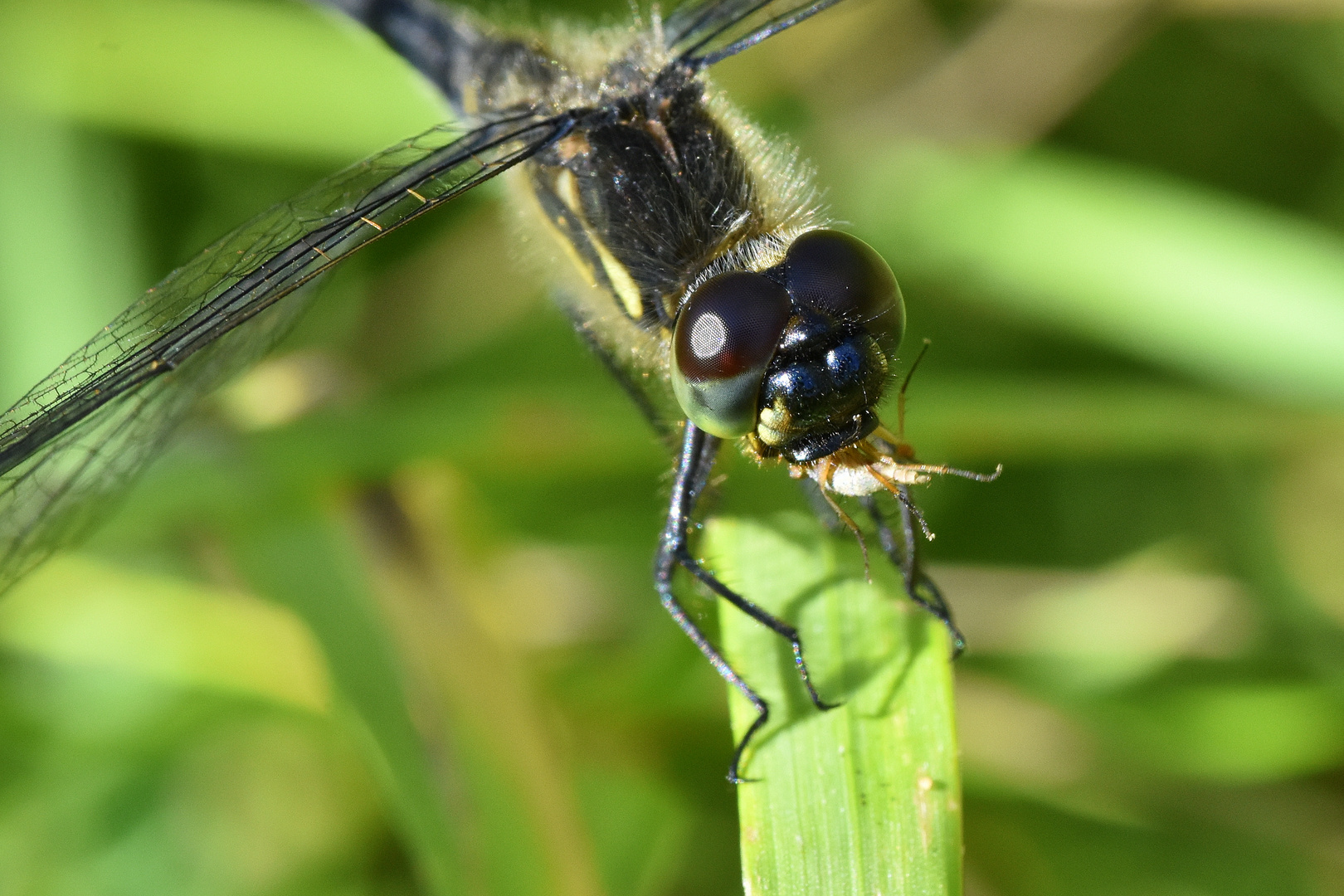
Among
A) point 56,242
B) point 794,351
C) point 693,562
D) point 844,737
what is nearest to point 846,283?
point 794,351

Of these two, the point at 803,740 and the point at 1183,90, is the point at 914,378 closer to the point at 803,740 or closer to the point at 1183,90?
the point at 803,740

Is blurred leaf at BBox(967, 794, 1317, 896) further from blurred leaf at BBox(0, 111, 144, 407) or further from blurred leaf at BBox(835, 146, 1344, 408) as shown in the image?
blurred leaf at BBox(0, 111, 144, 407)

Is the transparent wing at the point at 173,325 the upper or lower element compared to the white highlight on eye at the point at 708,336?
upper

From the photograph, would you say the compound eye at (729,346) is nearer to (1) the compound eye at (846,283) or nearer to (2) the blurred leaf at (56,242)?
(1) the compound eye at (846,283)

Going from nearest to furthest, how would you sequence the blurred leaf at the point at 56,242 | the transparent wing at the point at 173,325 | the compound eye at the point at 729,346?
1. the compound eye at the point at 729,346
2. the transparent wing at the point at 173,325
3. the blurred leaf at the point at 56,242

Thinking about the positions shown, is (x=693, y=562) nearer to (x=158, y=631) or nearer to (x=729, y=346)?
(x=729, y=346)

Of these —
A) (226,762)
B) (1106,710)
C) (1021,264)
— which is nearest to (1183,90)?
(1021,264)

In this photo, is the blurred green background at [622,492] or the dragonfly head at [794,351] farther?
the blurred green background at [622,492]

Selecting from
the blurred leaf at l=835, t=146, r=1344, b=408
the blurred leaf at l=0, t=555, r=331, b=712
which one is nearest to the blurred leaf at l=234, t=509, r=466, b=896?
the blurred leaf at l=0, t=555, r=331, b=712

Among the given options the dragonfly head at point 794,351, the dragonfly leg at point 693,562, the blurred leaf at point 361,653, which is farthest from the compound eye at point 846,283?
the blurred leaf at point 361,653
